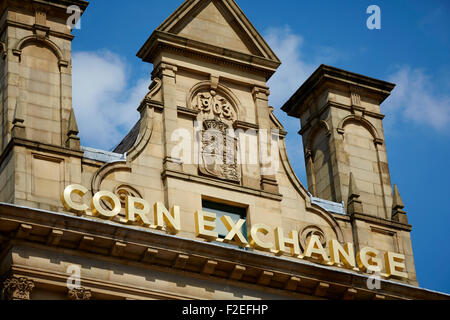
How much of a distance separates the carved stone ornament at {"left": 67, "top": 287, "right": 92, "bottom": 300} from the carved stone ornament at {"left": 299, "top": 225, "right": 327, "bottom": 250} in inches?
371

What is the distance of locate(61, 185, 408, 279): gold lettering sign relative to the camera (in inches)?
1768

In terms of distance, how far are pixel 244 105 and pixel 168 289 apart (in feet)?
32.1

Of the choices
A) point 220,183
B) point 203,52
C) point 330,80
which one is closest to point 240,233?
point 220,183

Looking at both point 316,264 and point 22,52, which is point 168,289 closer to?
point 316,264

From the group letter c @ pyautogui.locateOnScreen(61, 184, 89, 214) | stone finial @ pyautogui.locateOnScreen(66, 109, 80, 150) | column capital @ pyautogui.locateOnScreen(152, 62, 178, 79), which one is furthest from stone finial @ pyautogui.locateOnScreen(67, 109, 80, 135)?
column capital @ pyautogui.locateOnScreen(152, 62, 178, 79)

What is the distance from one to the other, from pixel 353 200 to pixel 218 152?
18.7ft

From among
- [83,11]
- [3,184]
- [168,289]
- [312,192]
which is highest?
[83,11]

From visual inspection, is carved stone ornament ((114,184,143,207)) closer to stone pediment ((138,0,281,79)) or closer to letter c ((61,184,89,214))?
letter c ((61,184,89,214))

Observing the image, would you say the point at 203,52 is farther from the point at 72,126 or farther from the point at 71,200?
the point at 71,200

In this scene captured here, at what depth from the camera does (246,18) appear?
53.2m

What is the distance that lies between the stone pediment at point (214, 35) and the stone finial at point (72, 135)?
5.39 m

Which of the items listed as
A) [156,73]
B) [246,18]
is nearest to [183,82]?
[156,73]

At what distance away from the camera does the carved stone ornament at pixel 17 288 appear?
42062 millimetres
